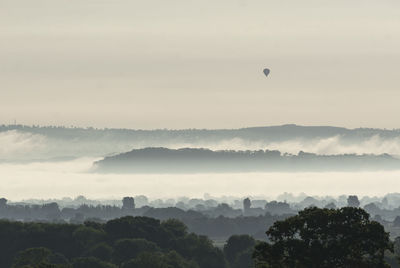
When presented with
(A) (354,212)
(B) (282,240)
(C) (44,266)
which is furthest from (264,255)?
(C) (44,266)

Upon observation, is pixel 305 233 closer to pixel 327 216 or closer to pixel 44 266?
pixel 327 216

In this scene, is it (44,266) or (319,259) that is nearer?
(319,259)

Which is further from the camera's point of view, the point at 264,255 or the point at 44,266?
the point at 44,266

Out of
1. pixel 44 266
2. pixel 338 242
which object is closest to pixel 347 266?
pixel 338 242

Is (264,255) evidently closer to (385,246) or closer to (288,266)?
(288,266)

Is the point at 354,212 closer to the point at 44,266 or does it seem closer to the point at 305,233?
the point at 305,233
